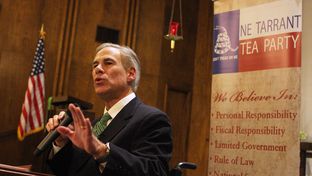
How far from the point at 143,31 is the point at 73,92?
1.54m

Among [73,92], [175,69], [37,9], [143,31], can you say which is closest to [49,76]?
[73,92]

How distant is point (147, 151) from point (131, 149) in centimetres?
9

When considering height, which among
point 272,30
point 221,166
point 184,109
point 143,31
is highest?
point 143,31

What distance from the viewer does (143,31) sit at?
6516 mm

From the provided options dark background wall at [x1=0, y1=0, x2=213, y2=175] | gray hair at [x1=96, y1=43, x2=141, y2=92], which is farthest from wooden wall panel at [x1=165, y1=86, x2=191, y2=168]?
gray hair at [x1=96, y1=43, x2=141, y2=92]

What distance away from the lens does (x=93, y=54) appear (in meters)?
6.07

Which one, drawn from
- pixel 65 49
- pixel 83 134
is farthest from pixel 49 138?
pixel 65 49

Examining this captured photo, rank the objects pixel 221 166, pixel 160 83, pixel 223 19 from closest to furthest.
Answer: pixel 221 166, pixel 223 19, pixel 160 83

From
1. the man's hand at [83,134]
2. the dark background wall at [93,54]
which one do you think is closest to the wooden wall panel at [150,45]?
the dark background wall at [93,54]

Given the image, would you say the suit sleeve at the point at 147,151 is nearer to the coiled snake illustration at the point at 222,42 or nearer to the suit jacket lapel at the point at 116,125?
the suit jacket lapel at the point at 116,125

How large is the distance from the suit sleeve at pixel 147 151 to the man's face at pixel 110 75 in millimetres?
247

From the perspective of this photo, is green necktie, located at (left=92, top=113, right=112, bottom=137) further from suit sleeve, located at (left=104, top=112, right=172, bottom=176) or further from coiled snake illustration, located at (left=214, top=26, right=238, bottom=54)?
coiled snake illustration, located at (left=214, top=26, right=238, bottom=54)

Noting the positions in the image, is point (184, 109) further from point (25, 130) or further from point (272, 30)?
point (272, 30)

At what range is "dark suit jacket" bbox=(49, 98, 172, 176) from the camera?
144cm
